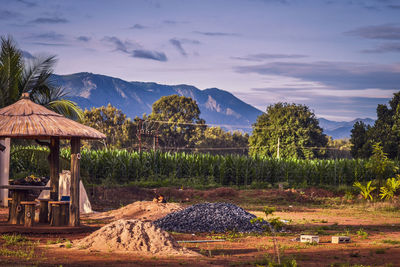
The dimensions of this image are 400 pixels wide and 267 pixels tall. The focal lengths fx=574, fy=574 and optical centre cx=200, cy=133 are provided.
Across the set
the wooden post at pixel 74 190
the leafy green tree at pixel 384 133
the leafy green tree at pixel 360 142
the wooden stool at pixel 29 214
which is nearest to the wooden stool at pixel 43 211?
the wooden stool at pixel 29 214

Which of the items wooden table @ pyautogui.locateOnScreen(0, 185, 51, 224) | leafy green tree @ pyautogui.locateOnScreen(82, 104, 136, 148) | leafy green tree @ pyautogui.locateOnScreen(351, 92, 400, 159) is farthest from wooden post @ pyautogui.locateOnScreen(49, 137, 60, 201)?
leafy green tree @ pyautogui.locateOnScreen(82, 104, 136, 148)

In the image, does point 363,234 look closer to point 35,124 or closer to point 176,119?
point 35,124

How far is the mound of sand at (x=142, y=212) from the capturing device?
17.2m

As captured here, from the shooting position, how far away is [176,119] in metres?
70.2

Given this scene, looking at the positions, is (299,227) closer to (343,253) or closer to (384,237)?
(384,237)

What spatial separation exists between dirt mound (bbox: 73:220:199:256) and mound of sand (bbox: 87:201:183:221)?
565cm

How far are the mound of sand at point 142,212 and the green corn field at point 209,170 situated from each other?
11.9 metres

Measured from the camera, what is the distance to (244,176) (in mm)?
33469

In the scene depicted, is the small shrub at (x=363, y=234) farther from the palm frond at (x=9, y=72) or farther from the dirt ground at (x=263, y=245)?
the palm frond at (x=9, y=72)

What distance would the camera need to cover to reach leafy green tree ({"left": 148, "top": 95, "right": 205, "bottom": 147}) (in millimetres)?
68000


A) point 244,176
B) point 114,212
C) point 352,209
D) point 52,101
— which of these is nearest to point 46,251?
point 114,212

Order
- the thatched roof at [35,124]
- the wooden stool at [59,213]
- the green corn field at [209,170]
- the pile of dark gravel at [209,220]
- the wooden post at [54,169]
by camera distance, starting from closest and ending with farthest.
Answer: the thatched roof at [35,124]
the wooden stool at [59,213]
the wooden post at [54,169]
the pile of dark gravel at [209,220]
the green corn field at [209,170]

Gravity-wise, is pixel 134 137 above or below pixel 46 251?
above

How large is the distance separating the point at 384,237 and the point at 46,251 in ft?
26.9
